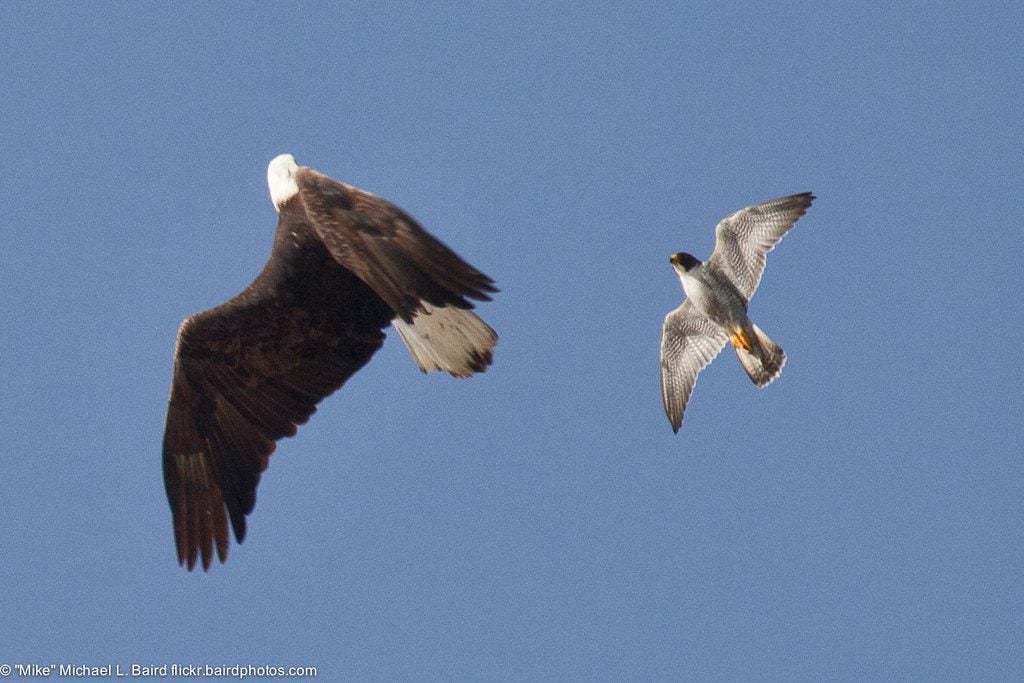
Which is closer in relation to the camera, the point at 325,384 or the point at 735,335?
the point at 325,384

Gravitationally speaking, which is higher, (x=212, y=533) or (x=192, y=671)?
(x=212, y=533)

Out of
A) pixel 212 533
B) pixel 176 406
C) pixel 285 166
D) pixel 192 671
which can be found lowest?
pixel 192 671

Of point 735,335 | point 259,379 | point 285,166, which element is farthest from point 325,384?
point 735,335

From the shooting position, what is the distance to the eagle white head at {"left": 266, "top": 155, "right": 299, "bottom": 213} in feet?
46.2

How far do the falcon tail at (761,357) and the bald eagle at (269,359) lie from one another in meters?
3.55

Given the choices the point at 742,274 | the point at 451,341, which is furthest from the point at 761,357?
the point at 451,341

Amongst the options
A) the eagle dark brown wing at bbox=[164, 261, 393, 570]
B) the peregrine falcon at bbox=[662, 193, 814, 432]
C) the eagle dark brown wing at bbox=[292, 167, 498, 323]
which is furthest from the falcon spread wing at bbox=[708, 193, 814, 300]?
the eagle dark brown wing at bbox=[292, 167, 498, 323]

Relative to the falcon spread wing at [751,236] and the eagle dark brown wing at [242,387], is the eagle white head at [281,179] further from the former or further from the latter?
the falcon spread wing at [751,236]

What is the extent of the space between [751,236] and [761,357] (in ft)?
3.29

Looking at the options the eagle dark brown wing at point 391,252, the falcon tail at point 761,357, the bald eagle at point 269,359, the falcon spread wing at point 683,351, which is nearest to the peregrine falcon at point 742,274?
the falcon tail at point 761,357

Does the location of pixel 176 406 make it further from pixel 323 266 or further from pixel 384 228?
pixel 384 228

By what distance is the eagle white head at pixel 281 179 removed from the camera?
1408 centimetres

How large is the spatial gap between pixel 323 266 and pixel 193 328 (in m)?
0.97

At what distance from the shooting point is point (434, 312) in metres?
14.3
